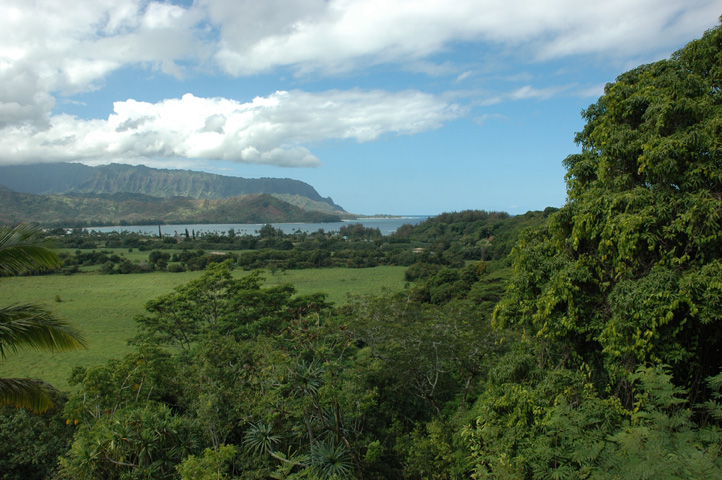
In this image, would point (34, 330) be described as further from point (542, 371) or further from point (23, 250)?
point (542, 371)

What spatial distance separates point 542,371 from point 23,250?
25.4 ft

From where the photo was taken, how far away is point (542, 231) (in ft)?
25.6

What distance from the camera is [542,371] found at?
262 inches

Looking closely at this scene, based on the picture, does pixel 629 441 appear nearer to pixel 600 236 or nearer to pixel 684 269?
pixel 684 269

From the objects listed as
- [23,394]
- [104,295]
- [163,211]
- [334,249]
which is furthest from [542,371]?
[163,211]

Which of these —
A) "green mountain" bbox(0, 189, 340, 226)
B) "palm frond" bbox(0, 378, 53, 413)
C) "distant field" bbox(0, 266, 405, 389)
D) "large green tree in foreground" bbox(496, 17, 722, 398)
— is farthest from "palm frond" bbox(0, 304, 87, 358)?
"green mountain" bbox(0, 189, 340, 226)

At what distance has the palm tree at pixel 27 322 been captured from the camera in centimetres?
537

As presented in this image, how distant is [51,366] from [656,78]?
24.7m

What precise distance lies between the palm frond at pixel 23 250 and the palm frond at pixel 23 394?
1524mm

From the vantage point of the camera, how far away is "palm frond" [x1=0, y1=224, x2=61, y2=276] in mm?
5438

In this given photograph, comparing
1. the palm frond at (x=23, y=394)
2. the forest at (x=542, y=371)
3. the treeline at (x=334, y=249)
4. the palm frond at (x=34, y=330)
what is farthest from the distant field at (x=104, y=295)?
the palm frond at (x=34, y=330)

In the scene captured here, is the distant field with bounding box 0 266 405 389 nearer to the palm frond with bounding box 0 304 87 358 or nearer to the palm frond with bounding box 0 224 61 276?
the palm frond with bounding box 0 304 87 358

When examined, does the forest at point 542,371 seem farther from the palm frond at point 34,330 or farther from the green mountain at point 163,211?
the green mountain at point 163,211

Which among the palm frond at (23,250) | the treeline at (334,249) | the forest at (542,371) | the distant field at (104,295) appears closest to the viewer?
the forest at (542,371)
